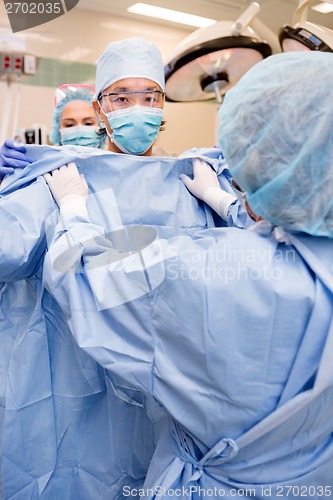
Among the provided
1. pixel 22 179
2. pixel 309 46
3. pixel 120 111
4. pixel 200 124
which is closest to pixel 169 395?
pixel 22 179

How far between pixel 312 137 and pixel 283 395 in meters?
0.39

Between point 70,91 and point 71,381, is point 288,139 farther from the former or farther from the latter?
point 70,91

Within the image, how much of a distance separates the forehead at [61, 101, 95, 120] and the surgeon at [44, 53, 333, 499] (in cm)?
128

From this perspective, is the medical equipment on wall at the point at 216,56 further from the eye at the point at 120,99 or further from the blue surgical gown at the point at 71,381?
the blue surgical gown at the point at 71,381

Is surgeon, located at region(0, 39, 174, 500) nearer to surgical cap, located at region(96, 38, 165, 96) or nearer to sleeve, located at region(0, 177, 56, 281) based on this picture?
sleeve, located at region(0, 177, 56, 281)

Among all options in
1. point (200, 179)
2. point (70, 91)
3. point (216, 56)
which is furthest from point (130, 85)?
point (70, 91)

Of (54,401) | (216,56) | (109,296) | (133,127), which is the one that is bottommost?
(54,401)

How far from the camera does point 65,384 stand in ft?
3.85

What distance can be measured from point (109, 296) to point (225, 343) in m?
0.21

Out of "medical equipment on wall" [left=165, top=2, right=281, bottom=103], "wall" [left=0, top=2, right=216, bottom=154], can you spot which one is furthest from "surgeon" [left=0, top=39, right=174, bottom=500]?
"wall" [left=0, top=2, right=216, bottom=154]

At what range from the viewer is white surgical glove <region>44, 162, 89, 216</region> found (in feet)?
3.35

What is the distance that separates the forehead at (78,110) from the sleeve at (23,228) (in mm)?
987

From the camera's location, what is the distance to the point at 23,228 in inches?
39.9

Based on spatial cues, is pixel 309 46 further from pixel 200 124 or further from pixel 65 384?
pixel 200 124
